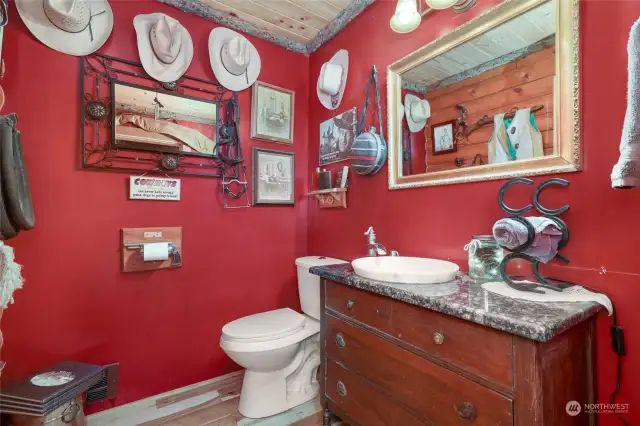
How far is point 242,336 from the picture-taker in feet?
5.16

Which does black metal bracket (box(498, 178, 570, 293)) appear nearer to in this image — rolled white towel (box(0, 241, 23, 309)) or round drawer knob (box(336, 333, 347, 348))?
round drawer knob (box(336, 333, 347, 348))

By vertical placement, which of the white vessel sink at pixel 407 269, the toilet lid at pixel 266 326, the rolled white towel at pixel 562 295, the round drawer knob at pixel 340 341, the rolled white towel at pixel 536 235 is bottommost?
the toilet lid at pixel 266 326

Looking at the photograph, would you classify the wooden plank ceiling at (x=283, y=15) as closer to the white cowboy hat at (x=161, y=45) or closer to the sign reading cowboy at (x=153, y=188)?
the white cowboy hat at (x=161, y=45)

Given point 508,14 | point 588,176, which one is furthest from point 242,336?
point 508,14

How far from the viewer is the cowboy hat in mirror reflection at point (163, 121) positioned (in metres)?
1.71

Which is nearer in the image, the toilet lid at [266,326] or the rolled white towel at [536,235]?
the rolled white towel at [536,235]

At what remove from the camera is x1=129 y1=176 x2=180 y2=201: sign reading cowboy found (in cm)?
174

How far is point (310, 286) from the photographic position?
1.94 meters

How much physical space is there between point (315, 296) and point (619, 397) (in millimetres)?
1355

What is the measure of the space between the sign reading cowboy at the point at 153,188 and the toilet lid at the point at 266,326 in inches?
33.4

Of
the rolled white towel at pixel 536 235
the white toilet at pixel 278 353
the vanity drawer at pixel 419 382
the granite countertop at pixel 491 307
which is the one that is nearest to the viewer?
the granite countertop at pixel 491 307

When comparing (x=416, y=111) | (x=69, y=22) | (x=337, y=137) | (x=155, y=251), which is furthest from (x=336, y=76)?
(x=155, y=251)

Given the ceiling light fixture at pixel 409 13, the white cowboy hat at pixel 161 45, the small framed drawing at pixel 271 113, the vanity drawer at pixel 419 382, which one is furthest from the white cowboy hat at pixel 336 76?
the vanity drawer at pixel 419 382

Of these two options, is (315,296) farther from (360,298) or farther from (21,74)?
(21,74)
